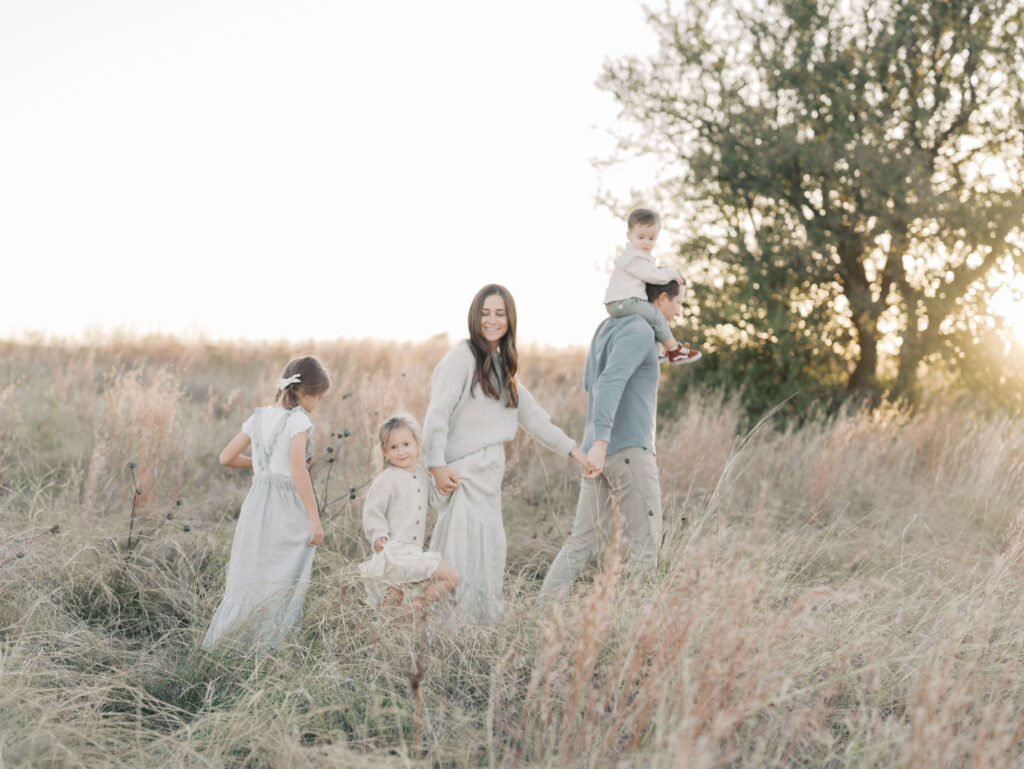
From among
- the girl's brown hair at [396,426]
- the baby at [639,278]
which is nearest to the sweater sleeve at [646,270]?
the baby at [639,278]

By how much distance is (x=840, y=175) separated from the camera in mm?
8516

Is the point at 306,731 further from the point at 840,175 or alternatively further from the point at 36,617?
the point at 840,175

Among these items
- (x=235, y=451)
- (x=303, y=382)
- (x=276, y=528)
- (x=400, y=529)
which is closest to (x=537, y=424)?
(x=400, y=529)

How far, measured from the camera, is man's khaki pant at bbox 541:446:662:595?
3.43 metres

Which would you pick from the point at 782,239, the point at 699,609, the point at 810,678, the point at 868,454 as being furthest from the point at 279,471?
the point at 782,239

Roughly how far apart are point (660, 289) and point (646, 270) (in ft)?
0.44

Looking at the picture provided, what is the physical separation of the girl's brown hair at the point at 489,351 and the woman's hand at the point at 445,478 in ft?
1.16

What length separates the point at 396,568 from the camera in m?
3.05

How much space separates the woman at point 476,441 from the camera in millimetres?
3205

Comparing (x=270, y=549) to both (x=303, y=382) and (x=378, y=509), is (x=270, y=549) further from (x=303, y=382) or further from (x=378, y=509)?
(x=303, y=382)

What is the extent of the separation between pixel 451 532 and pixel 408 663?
601mm

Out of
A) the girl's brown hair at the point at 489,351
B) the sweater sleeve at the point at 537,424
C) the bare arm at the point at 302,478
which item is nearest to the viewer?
the bare arm at the point at 302,478

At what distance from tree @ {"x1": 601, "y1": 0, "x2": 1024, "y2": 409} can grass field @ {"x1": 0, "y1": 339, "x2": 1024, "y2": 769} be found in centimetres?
304

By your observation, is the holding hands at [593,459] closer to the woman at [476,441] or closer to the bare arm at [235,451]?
the woman at [476,441]
